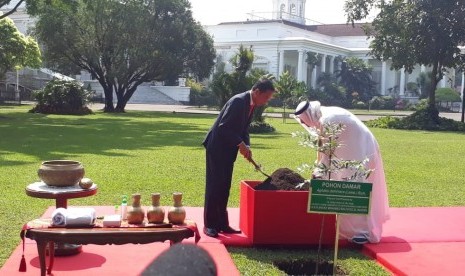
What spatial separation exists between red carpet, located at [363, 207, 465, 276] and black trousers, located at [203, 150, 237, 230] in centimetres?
151

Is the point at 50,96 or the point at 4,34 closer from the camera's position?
the point at 4,34

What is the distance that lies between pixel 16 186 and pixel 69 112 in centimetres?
2548

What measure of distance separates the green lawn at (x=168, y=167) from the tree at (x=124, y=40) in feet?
51.8

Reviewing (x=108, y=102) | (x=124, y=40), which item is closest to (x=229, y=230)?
(x=124, y=40)

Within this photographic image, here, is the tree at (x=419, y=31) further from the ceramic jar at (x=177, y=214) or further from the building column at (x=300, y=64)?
the building column at (x=300, y=64)

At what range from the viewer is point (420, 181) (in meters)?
11.6

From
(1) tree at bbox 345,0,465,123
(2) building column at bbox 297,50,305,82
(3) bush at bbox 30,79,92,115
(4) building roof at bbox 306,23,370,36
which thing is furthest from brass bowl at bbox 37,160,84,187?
(4) building roof at bbox 306,23,370,36

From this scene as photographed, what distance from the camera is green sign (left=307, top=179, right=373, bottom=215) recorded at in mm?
4781

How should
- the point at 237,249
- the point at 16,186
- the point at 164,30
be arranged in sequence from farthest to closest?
the point at 164,30 < the point at 16,186 < the point at 237,249

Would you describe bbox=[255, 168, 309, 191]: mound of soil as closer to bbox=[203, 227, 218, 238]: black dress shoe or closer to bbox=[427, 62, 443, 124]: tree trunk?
bbox=[203, 227, 218, 238]: black dress shoe

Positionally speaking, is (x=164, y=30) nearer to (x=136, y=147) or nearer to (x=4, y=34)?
(x=4, y=34)

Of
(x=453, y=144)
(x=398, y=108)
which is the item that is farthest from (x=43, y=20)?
(x=398, y=108)

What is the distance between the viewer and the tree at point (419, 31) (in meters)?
30.3

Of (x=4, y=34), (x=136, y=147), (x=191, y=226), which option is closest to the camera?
(x=191, y=226)
